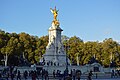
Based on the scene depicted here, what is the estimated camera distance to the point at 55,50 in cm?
7919

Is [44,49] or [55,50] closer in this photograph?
[55,50]

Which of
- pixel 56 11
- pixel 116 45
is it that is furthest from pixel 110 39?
pixel 56 11

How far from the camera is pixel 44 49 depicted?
91250 millimetres

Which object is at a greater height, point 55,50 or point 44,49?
point 44,49

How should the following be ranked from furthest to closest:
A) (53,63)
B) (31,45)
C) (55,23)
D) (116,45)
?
(116,45), (31,45), (55,23), (53,63)

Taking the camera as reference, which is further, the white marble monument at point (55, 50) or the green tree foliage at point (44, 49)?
the green tree foliage at point (44, 49)

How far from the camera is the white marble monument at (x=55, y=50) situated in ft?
256

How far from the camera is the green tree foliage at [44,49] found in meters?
84.9

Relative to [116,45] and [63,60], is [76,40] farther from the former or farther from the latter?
[63,60]

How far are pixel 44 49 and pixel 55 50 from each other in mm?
12501

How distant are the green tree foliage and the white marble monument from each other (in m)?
8.92

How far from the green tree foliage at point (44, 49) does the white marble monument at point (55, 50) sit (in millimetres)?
8923

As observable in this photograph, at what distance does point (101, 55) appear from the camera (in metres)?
96.6

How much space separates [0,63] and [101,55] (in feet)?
100
